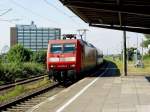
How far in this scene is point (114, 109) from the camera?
14.1 meters

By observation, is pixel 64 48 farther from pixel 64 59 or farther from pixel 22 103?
pixel 22 103

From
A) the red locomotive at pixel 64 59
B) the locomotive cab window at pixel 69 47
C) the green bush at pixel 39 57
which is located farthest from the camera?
the green bush at pixel 39 57

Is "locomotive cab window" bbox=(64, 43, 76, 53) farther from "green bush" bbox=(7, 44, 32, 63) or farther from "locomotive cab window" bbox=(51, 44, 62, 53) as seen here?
"green bush" bbox=(7, 44, 32, 63)

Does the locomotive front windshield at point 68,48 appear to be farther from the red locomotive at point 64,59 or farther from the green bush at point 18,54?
the green bush at point 18,54

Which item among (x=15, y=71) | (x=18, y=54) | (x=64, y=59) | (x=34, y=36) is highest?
(x=34, y=36)

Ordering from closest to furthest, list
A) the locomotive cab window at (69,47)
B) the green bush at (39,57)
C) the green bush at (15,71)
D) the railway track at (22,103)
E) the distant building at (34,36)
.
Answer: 1. the railway track at (22,103)
2. the locomotive cab window at (69,47)
3. the green bush at (15,71)
4. the green bush at (39,57)
5. the distant building at (34,36)

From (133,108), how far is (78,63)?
1680 centimetres

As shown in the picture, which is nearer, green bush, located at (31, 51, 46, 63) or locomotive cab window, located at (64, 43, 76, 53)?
locomotive cab window, located at (64, 43, 76, 53)

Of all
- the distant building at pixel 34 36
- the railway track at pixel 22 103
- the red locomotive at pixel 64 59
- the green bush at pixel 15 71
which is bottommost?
the railway track at pixel 22 103

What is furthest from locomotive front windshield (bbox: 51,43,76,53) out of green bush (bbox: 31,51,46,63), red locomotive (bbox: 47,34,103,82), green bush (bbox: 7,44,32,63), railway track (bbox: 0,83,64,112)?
green bush (bbox: 31,51,46,63)

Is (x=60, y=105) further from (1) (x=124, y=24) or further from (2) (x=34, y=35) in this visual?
(2) (x=34, y=35)

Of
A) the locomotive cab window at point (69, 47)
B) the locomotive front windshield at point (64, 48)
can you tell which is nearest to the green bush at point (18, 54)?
the locomotive front windshield at point (64, 48)

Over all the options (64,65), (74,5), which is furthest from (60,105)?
(64,65)

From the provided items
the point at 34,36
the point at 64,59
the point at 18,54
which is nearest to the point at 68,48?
the point at 64,59
